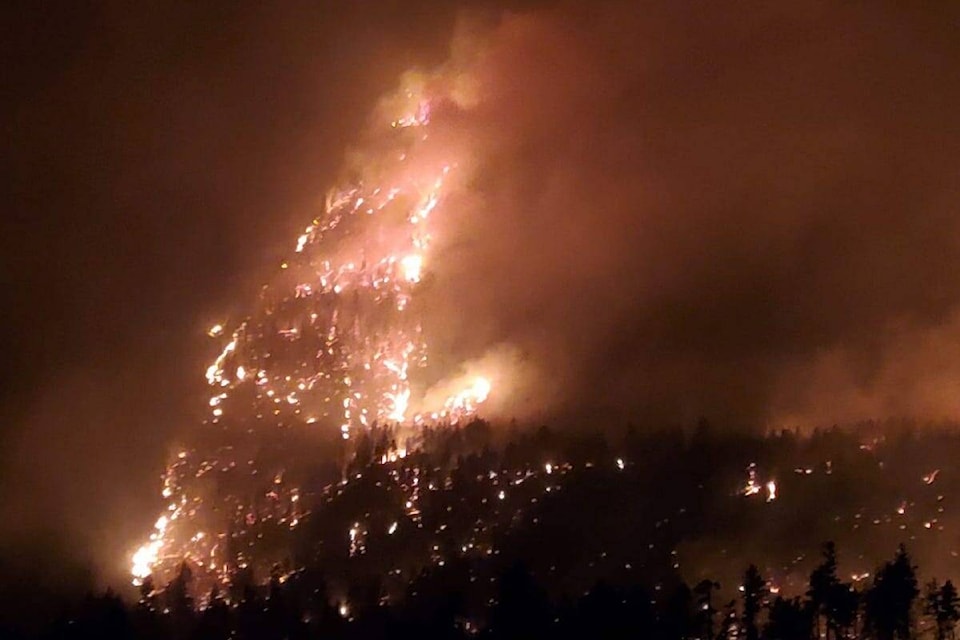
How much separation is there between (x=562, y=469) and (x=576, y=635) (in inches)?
1894

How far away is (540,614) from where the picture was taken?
52438 mm

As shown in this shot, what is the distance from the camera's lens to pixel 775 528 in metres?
88.7

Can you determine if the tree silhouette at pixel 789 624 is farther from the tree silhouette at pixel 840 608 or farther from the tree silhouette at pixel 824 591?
the tree silhouette at pixel 840 608

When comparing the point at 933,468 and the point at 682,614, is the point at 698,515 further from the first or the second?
the point at 682,614

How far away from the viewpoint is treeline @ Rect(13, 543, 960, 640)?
163ft

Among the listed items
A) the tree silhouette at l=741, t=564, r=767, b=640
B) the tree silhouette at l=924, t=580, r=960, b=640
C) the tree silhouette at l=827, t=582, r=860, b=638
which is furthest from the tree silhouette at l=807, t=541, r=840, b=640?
the tree silhouette at l=924, t=580, r=960, b=640

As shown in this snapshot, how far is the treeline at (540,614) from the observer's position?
4953 cm

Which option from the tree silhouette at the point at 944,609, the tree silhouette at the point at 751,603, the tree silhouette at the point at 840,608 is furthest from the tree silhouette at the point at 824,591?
the tree silhouette at the point at 944,609

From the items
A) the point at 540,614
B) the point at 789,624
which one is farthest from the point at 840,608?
the point at 540,614

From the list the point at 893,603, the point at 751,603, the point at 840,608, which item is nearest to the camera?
the point at 893,603

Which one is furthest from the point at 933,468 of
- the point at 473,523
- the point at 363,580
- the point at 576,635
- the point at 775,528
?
the point at 576,635

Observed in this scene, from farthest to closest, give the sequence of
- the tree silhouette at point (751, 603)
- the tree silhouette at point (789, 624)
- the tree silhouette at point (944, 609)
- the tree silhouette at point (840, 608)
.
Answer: the tree silhouette at point (751, 603)
the tree silhouette at point (840, 608)
the tree silhouette at point (944, 609)
the tree silhouette at point (789, 624)

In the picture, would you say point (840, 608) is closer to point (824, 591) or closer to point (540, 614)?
point (824, 591)

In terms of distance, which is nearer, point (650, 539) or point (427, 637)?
point (427, 637)
